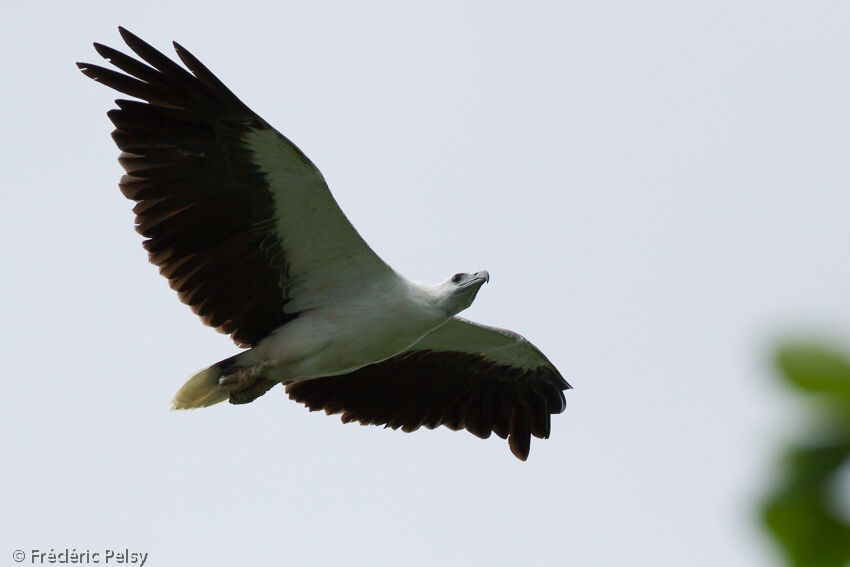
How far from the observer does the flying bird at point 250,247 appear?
10.3 m

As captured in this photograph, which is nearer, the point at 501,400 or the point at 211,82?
the point at 211,82

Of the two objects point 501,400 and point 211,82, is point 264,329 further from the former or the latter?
point 501,400

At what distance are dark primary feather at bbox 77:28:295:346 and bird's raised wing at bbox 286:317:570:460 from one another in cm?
273

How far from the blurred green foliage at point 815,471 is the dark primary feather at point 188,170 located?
32.1 ft

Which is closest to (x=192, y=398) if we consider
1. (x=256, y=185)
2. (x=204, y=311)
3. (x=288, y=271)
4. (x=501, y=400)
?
(x=204, y=311)

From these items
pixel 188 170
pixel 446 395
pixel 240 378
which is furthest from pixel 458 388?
pixel 188 170

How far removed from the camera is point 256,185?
1071cm

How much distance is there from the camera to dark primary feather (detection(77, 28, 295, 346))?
1023 cm

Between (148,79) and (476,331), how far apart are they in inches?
207

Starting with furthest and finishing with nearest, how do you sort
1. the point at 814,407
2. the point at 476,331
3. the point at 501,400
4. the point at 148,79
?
the point at 501,400 < the point at 476,331 < the point at 148,79 < the point at 814,407

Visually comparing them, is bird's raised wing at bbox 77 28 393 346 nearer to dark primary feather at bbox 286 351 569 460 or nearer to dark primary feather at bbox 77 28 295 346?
dark primary feather at bbox 77 28 295 346

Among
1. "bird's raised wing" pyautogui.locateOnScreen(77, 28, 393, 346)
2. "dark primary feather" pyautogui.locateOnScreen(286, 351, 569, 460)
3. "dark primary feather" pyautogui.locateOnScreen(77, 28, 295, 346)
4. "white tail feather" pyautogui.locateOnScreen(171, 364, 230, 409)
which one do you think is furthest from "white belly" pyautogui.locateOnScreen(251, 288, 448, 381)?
"dark primary feather" pyautogui.locateOnScreen(286, 351, 569, 460)

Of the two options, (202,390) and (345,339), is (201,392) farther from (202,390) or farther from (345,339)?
(345,339)

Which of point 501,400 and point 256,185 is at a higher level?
point 256,185
